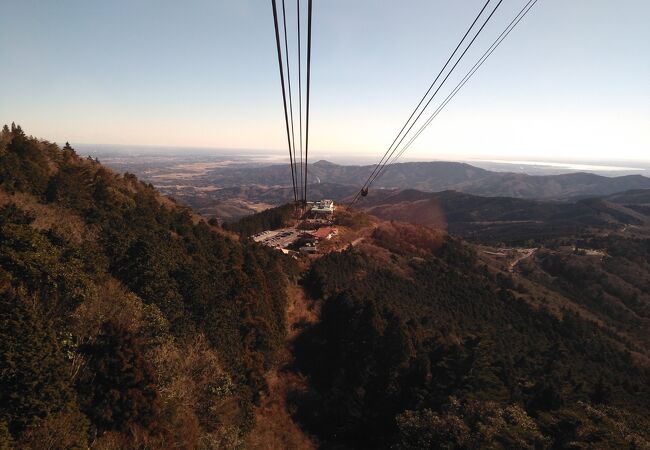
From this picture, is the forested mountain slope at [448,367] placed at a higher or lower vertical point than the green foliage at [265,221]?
lower

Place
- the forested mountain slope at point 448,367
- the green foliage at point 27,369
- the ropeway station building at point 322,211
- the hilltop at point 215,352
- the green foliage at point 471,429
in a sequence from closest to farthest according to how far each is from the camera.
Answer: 1. the green foliage at point 27,369
2. the hilltop at point 215,352
3. the green foliage at point 471,429
4. the forested mountain slope at point 448,367
5. the ropeway station building at point 322,211

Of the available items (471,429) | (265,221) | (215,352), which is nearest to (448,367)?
(471,429)

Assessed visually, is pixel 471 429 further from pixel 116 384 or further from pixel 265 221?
pixel 265 221

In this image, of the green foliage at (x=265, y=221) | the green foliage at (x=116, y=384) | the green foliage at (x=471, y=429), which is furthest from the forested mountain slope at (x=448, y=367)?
the green foliage at (x=265, y=221)

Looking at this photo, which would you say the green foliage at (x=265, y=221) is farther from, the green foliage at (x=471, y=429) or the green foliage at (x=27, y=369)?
the green foliage at (x=27, y=369)

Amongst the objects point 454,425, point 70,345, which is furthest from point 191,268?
point 454,425

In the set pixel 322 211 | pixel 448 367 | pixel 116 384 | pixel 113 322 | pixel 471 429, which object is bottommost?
pixel 448 367

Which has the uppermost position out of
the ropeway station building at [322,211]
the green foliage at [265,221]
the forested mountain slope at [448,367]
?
the ropeway station building at [322,211]

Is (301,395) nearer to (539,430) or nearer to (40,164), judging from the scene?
(539,430)
